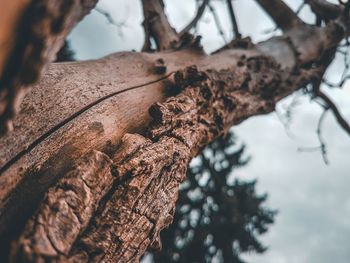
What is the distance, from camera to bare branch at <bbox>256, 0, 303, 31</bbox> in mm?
2537

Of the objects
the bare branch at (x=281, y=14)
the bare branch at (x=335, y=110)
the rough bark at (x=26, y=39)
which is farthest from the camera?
the bare branch at (x=335, y=110)

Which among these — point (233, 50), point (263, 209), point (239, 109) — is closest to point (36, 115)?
point (239, 109)

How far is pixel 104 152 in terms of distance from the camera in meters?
0.95

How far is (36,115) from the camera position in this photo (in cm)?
88

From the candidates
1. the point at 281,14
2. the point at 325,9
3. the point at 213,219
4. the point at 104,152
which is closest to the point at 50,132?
the point at 104,152

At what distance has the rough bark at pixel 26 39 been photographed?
390 mm

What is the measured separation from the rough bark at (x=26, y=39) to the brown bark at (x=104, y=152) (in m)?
0.27

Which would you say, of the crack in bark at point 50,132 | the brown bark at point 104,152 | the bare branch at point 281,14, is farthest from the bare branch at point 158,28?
the bare branch at point 281,14

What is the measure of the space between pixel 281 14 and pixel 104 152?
7.20 feet

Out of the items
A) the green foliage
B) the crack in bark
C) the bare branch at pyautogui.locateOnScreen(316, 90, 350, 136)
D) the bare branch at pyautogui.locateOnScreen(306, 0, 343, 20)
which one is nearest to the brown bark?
the crack in bark

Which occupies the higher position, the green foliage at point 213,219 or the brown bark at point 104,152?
the brown bark at point 104,152

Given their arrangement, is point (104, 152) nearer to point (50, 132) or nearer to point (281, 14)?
point (50, 132)

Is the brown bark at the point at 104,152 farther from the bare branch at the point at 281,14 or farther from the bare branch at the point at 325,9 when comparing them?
the bare branch at the point at 325,9

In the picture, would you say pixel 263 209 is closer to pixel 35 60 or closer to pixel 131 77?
pixel 131 77
